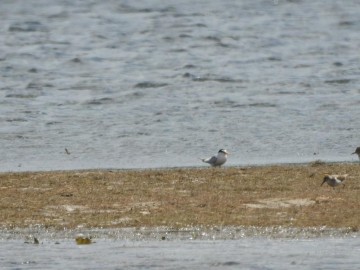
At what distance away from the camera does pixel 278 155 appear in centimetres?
1816

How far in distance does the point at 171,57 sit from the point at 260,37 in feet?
12.0

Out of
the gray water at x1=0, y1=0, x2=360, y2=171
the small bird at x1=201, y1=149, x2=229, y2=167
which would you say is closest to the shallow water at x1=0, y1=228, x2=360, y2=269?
the small bird at x1=201, y1=149, x2=229, y2=167

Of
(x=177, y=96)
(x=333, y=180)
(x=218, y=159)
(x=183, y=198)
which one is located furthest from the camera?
(x=177, y=96)

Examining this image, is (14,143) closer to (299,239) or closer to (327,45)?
(299,239)

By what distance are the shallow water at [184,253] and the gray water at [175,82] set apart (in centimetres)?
522

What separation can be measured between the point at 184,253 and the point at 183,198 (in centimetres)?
269

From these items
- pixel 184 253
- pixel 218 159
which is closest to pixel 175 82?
pixel 218 159

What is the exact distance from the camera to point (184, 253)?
11562 millimetres

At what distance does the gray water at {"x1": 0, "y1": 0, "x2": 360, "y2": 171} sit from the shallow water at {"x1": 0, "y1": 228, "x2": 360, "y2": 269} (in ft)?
17.1

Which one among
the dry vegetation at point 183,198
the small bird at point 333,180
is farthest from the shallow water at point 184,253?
the small bird at point 333,180

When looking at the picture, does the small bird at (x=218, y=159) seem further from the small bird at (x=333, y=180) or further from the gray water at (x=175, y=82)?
the small bird at (x=333, y=180)

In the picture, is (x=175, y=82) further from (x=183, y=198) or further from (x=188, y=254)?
(x=188, y=254)

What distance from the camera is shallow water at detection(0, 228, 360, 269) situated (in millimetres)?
11117

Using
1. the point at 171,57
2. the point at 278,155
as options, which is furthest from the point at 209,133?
the point at 171,57
